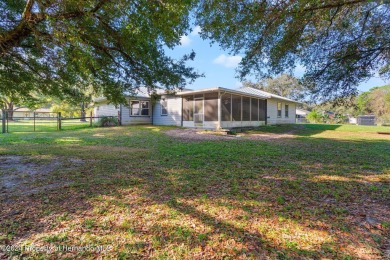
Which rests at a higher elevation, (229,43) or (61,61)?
(229,43)

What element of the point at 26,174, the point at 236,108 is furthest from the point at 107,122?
the point at 26,174

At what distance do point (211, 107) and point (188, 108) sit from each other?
2397 millimetres

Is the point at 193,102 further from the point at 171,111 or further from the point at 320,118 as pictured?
the point at 320,118

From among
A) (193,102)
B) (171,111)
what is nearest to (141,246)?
(193,102)

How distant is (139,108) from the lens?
63.5 ft

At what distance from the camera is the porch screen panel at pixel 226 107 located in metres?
14.8

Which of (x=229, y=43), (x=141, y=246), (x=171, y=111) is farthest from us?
(x=171, y=111)

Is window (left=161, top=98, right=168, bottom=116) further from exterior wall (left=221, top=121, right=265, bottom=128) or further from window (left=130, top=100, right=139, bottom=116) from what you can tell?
exterior wall (left=221, top=121, right=265, bottom=128)

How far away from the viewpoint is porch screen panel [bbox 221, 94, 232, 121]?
14836 millimetres

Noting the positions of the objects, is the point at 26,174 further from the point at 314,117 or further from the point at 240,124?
the point at 314,117

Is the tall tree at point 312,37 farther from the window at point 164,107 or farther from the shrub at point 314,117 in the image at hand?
the shrub at point 314,117

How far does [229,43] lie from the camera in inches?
260

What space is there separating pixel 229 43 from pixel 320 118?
3044cm

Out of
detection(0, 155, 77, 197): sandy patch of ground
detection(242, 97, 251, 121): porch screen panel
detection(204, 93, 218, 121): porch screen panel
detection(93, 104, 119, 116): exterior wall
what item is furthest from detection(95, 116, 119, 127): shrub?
detection(0, 155, 77, 197): sandy patch of ground
